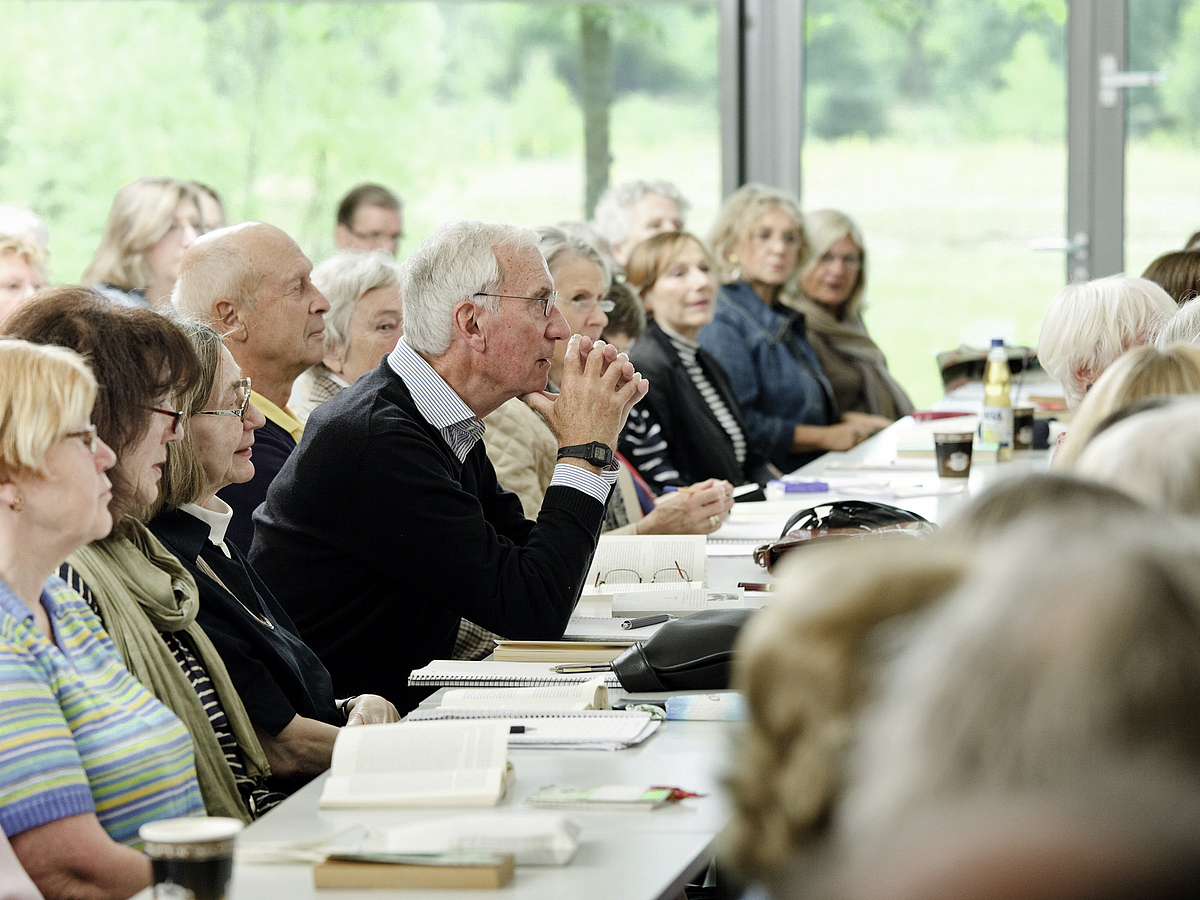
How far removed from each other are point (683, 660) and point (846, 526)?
31.1 inches

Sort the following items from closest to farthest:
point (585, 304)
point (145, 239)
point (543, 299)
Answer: point (543, 299), point (585, 304), point (145, 239)

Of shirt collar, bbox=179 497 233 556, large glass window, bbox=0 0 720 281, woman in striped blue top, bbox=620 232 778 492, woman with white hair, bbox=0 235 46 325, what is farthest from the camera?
large glass window, bbox=0 0 720 281

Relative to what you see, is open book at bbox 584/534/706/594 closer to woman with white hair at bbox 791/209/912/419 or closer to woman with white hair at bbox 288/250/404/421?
woman with white hair at bbox 288/250/404/421

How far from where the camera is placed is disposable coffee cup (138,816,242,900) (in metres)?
1.15

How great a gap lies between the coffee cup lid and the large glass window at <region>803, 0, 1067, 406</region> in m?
6.23

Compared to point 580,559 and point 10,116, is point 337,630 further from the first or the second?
point 10,116

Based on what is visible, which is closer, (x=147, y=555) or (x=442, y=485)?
(x=147, y=555)

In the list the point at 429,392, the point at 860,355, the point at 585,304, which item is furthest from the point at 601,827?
the point at 860,355

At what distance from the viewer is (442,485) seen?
7.54 feet

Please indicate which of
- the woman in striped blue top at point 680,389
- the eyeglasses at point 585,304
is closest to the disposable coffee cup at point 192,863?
the eyeglasses at point 585,304

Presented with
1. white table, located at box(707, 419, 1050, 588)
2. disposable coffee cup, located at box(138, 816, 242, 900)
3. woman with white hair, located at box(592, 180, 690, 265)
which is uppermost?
woman with white hair, located at box(592, 180, 690, 265)

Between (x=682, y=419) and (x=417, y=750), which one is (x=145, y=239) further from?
(x=417, y=750)

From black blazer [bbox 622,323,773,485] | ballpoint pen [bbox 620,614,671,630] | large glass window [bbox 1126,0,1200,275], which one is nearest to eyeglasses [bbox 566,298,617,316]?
black blazer [bbox 622,323,773,485]

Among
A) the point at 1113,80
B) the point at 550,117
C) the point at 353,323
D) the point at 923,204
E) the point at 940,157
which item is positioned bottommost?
the point at 353,323
